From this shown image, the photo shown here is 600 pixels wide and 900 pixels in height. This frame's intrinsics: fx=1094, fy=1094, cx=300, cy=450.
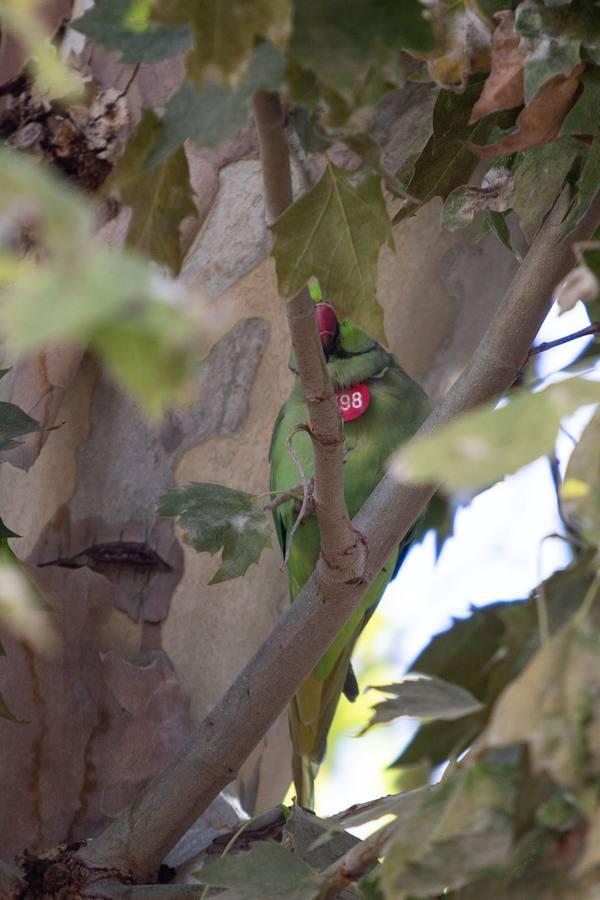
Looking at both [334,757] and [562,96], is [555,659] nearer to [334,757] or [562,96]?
[562,96]

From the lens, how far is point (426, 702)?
2.18 feet

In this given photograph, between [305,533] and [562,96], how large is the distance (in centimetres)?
121

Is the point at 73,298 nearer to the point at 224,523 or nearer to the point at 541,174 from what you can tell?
the point at 541,174

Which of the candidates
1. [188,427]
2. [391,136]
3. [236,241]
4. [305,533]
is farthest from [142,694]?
[391,136]

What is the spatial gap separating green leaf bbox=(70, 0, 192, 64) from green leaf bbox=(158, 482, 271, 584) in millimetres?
498

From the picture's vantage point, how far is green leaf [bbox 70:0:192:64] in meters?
0.66

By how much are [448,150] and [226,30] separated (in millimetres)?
399

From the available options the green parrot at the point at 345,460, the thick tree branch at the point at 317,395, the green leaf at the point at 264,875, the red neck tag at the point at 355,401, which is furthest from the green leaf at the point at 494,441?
the red neck tag at the point at 355,401

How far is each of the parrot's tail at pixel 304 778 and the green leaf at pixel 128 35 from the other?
3.89 ft

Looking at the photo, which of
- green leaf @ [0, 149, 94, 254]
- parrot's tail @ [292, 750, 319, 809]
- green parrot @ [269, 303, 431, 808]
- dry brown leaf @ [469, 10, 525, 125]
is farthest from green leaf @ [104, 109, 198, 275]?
parrot's tail @ [292, 750, 319, 809]

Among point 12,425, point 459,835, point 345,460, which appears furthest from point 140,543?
point 459,835

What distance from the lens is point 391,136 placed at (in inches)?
62.7

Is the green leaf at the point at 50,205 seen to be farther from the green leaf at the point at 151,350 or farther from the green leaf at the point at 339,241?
the green leaf at the point at 339,241

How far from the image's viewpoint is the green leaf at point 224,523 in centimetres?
105
